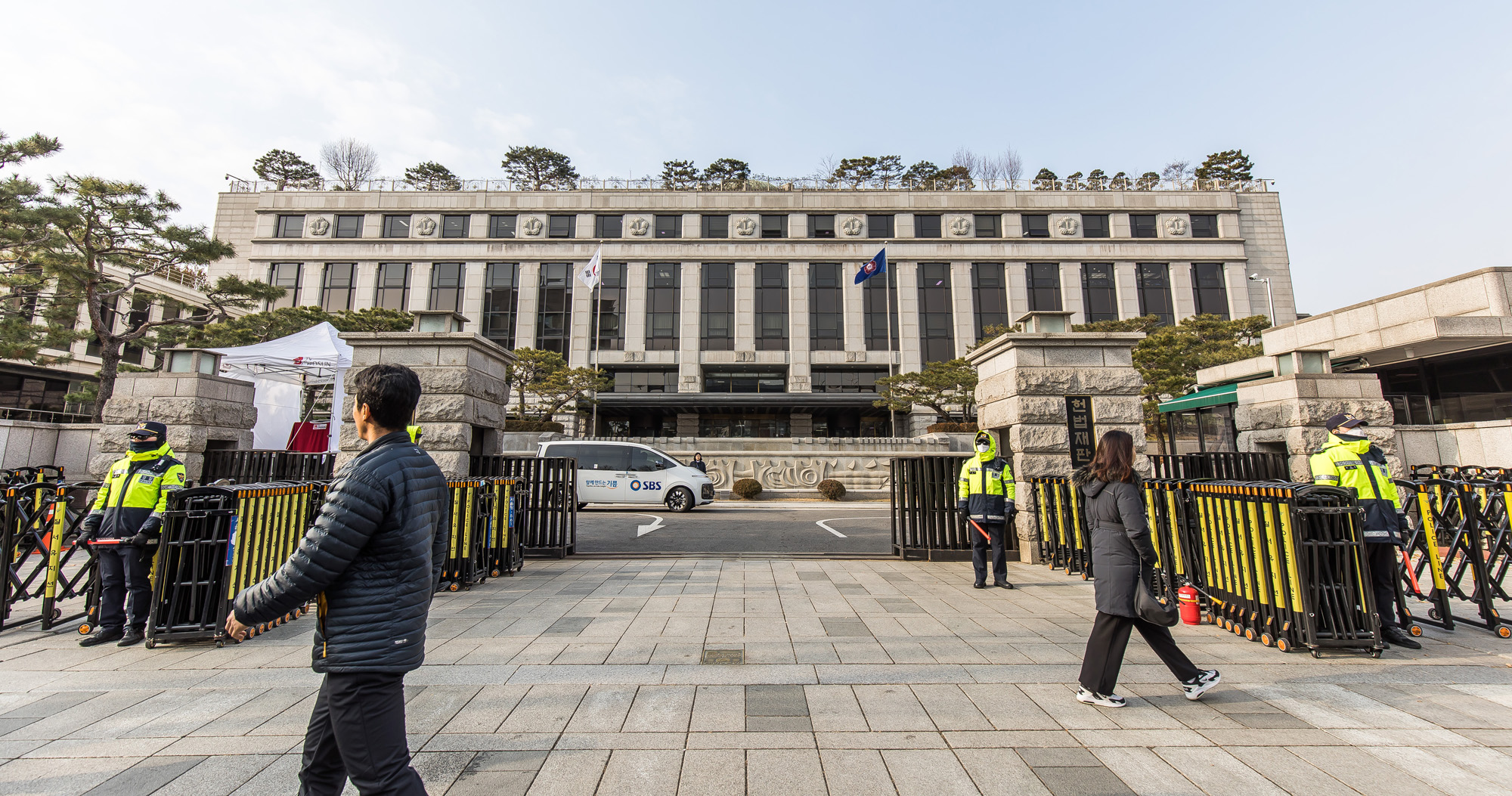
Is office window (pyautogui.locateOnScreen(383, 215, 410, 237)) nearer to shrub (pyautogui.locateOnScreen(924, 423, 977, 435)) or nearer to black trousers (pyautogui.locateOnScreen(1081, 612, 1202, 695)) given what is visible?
shrub (pyautogui.locateOnScreen(924, 423, 977, 435))

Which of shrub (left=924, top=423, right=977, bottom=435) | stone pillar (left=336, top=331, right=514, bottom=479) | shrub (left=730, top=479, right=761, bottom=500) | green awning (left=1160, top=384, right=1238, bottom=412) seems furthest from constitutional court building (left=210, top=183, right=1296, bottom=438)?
stone pillar (left=336, top=331, right=514, bottom=479)

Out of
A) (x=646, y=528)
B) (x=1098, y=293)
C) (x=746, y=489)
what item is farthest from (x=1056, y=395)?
(x=1098, y=293)

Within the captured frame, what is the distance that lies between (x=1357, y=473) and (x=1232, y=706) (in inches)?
129

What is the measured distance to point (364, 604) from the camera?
2154mm

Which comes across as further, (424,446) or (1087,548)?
(424,446)

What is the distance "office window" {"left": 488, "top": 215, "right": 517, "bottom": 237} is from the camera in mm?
41938

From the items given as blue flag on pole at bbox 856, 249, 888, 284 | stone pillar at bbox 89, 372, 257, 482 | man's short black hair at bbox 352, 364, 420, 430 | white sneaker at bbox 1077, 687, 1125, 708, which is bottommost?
white sneaker at bbox 1077, 687, 1125, 708

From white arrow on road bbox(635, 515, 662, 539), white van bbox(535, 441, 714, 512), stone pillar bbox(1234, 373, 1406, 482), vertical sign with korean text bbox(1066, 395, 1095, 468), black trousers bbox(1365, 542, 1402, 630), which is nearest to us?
black trousers bbox(1365, 542, 1402, 630)

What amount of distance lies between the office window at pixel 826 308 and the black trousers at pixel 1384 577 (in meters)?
35.0

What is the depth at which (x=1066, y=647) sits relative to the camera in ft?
15.6

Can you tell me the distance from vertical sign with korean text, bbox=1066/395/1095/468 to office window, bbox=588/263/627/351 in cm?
3409

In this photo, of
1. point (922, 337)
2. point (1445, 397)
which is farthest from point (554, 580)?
point (922, 337)

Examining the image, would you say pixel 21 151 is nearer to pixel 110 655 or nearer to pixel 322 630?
pixel 110 655

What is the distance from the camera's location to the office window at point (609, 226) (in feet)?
137
